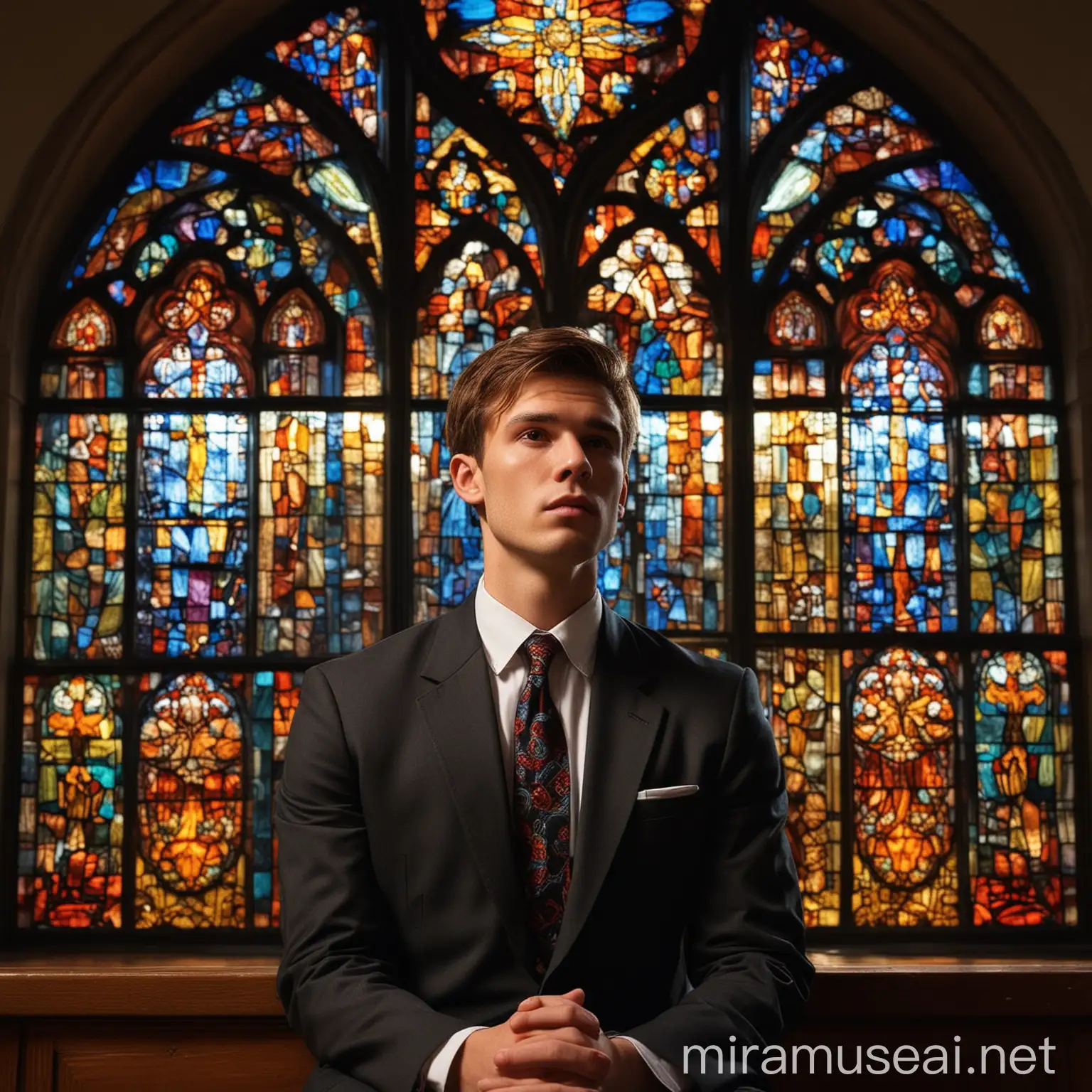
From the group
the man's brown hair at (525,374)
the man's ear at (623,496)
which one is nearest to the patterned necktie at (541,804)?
the man's ear at (623,496)

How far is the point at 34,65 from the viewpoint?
437cm

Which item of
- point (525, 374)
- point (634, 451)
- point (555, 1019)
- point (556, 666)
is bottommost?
point (555, 1019)

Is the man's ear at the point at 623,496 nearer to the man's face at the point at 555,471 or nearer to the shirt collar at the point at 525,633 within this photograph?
the man's face at the point at 555,471

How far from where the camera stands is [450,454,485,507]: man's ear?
6.64 feet

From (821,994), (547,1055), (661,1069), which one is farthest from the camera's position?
(821,994)

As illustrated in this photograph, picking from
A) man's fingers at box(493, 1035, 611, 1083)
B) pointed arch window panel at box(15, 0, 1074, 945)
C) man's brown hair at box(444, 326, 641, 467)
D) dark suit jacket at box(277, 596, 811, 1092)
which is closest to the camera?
man's fingers at box(493, 1035, 611, 1083)

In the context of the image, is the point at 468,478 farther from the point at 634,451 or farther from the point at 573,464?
the point at 634,451

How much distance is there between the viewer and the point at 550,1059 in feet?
5.28

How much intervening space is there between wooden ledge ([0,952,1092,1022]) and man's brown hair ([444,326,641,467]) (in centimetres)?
87

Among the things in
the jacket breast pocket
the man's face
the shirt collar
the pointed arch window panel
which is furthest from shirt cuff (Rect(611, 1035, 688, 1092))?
the pointed arch window panel

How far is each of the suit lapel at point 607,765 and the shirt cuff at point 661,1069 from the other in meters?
0.15

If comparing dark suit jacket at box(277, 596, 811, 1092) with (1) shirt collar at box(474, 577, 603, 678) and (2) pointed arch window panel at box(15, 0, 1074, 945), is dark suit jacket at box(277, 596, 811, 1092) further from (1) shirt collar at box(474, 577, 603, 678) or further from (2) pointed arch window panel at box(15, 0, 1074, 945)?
(2) pointed arch window panel at box(15, 0, 1074, 945)

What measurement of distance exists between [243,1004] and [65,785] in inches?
102

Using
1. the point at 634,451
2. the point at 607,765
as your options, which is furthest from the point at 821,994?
A: the point at 634,451
